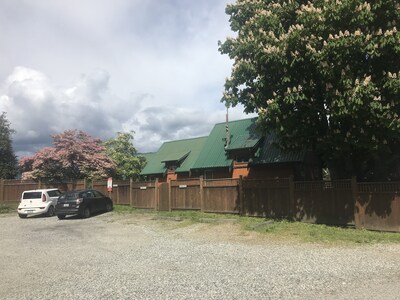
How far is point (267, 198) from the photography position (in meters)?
18.0

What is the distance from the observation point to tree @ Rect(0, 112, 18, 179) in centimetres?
3288

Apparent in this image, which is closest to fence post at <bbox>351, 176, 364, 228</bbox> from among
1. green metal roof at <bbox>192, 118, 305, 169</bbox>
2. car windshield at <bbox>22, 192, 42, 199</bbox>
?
green metal roof at <bbox>192, 118, 305, 169</bbox>

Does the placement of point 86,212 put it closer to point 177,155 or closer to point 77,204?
point 77,204

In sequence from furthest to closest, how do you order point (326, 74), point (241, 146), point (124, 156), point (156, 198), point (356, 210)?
point (124, 156) → point (241, 146) → point (156, 198) → point (356, 210) → point (326, 74)

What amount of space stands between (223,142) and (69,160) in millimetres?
12173

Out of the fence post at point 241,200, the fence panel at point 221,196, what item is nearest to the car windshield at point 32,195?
the fence panel at point 221,196

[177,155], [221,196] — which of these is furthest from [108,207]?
[177,155]

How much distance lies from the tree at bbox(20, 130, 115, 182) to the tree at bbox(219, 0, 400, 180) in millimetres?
17466

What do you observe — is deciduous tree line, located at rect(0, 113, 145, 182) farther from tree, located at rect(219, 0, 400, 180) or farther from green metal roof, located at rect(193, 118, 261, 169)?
tree, located at rect(219, 0, 400, 180)

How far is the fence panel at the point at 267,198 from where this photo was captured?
17.2m

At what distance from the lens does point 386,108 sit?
12.0m

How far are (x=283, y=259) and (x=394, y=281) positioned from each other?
2738 mm

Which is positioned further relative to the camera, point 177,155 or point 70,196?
point 177,155

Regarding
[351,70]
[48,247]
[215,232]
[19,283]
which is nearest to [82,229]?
[48,247]
